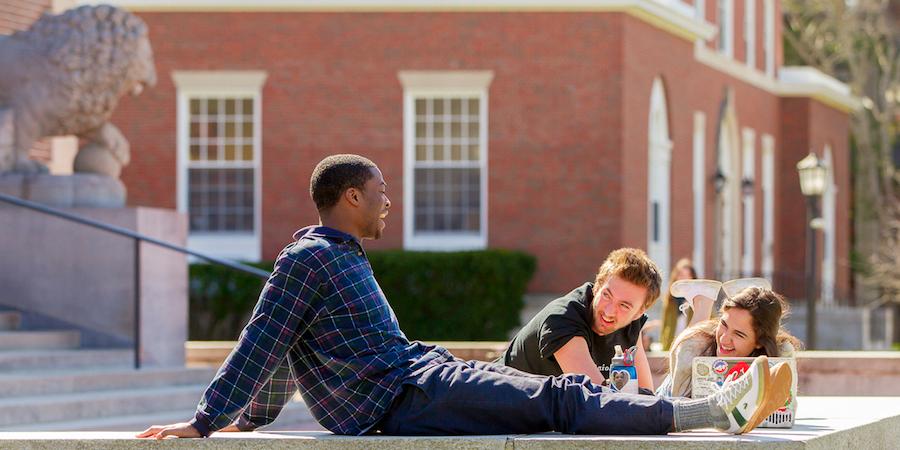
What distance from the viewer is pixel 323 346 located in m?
6.65

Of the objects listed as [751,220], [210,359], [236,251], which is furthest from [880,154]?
[210,359]

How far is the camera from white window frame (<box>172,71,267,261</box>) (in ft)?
92.1

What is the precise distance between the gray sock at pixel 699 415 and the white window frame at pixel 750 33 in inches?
1278

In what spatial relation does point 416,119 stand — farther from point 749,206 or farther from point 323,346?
point 323,346

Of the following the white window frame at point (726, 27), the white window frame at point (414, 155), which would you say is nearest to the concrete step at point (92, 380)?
the white window frame at point (414, 155)

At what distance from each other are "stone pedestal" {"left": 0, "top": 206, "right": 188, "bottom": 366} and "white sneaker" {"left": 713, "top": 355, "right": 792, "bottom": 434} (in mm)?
8723

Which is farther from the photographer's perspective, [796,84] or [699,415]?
[796,84]

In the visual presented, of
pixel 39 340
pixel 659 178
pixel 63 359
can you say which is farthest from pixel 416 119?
pixel 63 359

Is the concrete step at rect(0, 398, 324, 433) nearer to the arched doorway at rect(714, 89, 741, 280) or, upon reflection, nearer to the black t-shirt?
the black t-shirt

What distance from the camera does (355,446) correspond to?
641 centimetres

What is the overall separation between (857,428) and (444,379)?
5.48ft

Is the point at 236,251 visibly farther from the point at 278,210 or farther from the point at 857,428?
the point at 857,428

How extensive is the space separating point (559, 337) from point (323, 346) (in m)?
1.15

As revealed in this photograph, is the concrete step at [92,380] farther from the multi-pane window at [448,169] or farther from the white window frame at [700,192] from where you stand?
the white window frame at [700,192]
